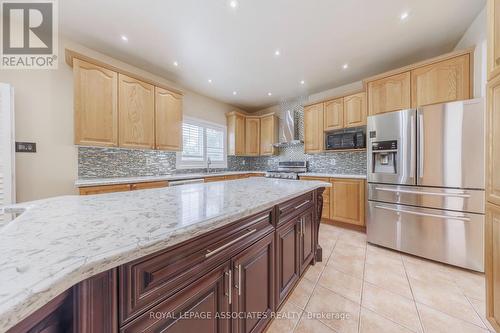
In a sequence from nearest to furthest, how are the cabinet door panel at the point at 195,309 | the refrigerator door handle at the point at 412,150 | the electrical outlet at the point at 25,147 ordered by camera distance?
1. the cabinet door panel at the point at 195,309
2. the electrical outlet at the point at 25,147
3. the refrigerator door handle at the point at 412,150

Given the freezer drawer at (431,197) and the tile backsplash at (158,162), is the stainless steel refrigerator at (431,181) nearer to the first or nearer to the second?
the freezer drawer at (431,197)

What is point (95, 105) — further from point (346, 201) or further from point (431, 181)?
point (431, 181)

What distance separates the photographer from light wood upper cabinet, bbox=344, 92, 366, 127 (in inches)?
122

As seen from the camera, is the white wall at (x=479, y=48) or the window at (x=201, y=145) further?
the window at (x=201, y=145)

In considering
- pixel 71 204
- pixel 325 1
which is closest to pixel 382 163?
pixel 325 1

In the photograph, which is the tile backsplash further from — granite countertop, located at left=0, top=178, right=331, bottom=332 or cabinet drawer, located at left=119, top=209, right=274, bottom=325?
cabinet drawer, located at left=119, top=209, right=274, bottom=325

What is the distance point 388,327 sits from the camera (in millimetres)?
1291

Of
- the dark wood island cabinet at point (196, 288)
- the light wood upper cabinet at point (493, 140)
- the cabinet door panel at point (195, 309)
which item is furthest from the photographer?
the light wood upper cabinet at point (493, 140)

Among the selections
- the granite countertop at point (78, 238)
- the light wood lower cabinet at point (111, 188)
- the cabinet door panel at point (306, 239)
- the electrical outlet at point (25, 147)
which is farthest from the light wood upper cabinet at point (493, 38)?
the electrical outlet at point (25, 147)

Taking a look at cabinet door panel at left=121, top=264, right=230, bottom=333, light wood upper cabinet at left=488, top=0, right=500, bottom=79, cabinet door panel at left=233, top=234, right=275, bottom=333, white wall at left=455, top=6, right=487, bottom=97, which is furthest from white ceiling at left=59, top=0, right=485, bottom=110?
cabinet door panel at left=121, top=264, right=230, bottom=333

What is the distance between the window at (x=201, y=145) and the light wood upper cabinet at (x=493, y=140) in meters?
3.89

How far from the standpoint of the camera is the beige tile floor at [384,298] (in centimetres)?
131

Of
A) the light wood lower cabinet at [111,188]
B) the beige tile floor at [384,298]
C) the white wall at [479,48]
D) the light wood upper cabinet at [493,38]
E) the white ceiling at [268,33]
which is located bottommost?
the beige tile floor at [384,298]

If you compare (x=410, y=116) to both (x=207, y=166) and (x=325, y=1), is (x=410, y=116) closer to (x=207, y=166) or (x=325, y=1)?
(x=325, y=1)
